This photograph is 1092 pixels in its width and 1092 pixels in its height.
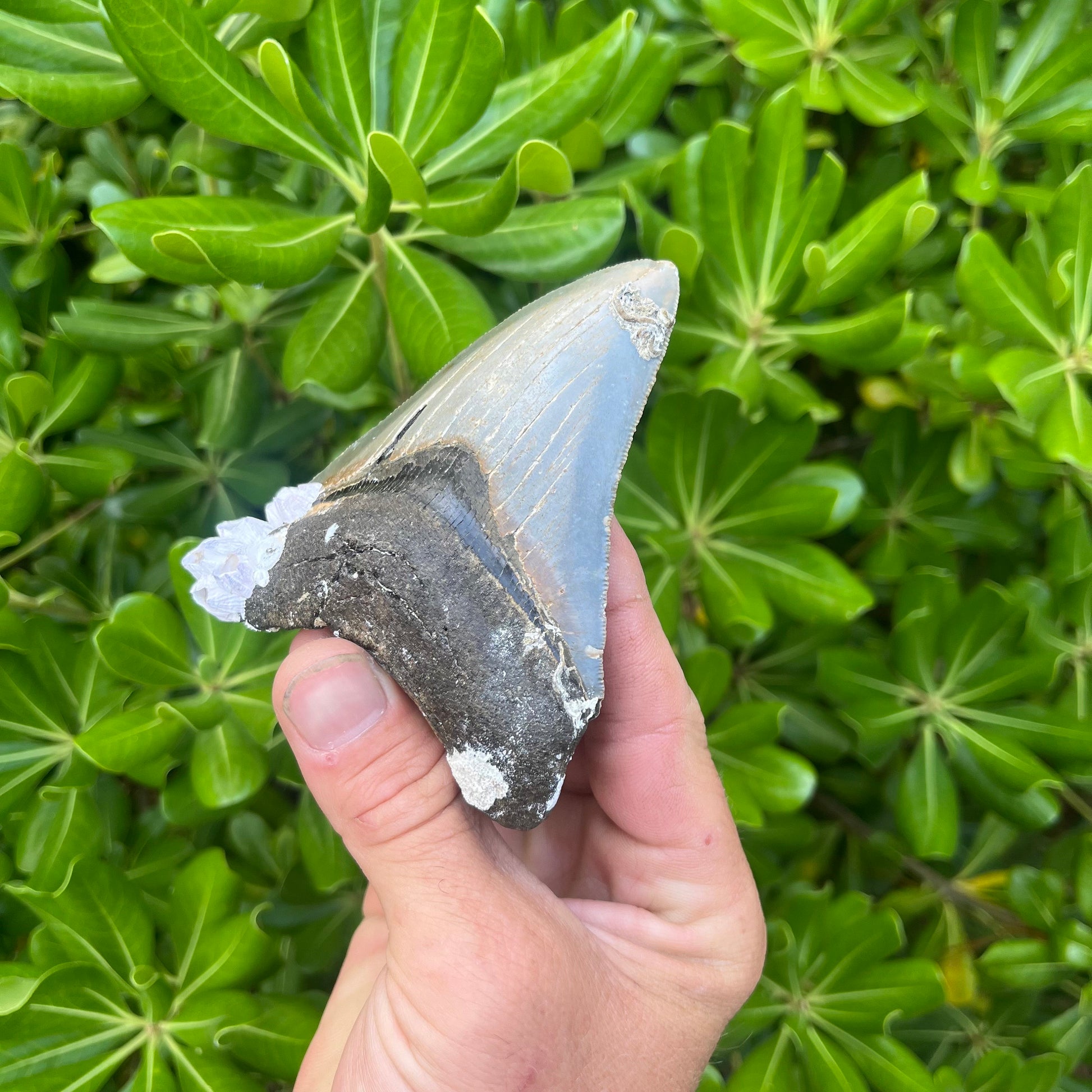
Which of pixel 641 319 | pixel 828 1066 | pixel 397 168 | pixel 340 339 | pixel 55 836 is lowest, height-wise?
pixel 828 1066

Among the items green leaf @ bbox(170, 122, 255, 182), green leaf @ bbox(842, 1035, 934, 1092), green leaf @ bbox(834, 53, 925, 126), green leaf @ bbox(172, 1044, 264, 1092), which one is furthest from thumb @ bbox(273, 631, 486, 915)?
green leaf @ bbox(834, 53, 925, 126)

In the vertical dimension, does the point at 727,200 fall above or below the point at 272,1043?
above

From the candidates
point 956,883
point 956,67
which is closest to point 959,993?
point 956,883

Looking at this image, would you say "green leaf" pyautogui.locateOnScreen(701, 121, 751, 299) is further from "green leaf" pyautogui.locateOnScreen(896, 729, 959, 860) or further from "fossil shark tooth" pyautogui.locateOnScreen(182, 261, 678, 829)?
"green leaf" pyautogui.locateOnScreen(896, 729, 959, 860)

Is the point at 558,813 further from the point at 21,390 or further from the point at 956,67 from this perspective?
the point at 956,67

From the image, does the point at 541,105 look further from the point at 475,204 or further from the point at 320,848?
the point at 320,848

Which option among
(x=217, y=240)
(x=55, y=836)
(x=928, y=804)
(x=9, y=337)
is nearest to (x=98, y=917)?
(x=55, y=836)
